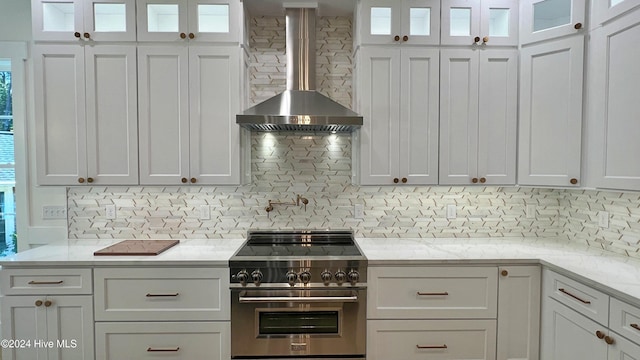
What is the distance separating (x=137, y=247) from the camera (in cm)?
221

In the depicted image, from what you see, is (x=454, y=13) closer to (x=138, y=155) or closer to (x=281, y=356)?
(x=138, y=155)

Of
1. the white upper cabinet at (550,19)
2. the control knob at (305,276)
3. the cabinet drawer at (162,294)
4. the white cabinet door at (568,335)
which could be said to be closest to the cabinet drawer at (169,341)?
the cabinet drawer at (162,294)

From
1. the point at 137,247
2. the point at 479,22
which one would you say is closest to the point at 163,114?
the point at 137,247

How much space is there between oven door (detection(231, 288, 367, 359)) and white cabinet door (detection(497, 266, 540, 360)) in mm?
888

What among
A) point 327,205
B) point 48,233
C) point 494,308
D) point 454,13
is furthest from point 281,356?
point 454,13

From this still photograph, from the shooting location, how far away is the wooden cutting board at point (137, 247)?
2072 millimetres

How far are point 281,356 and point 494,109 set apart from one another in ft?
7.28

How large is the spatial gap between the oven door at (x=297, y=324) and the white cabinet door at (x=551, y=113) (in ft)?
4.87

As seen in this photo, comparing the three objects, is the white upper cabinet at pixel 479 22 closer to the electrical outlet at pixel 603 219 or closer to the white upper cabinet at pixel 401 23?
the white upper cabinet at pixel 401 23

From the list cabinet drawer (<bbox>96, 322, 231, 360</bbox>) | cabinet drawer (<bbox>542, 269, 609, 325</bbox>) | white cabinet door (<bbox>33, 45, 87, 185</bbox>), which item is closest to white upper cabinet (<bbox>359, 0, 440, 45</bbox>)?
cabinet drawer (<bbox>542, 269, 609, 325</bbox>)

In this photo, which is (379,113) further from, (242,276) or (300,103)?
(242,276)

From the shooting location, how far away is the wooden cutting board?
2072 millimetres

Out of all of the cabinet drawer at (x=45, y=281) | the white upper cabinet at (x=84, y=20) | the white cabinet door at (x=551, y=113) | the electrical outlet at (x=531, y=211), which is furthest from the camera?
the electrical outlet at (x=531, y=211)

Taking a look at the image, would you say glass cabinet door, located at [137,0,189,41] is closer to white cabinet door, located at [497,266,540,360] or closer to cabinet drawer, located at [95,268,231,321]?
cabinet drawer, located at [95,268,231,321]
